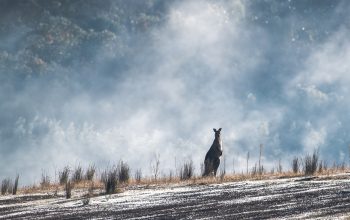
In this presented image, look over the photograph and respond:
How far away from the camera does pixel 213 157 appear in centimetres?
2567

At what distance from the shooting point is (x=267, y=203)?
11.4m

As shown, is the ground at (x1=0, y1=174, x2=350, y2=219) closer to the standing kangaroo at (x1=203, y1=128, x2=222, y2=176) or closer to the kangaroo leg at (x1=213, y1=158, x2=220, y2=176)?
the standing kangaroo at (x1=203, y1=128, x2=222, y2=176)

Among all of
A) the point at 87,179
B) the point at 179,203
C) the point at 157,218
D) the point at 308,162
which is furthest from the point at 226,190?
the point at 87,179

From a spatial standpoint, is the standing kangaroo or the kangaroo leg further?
the kangaroo leg

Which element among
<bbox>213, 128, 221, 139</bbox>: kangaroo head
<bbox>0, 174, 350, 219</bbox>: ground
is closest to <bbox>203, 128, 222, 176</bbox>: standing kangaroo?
<bbox>213, 128, 221, 139</bbox>: kangaroo head

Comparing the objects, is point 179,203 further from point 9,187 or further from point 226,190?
point 9,187

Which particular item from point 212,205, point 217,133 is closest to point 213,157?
point 217,133

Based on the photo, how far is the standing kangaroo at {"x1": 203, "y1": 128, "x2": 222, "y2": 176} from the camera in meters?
24.2

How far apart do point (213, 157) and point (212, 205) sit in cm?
1376

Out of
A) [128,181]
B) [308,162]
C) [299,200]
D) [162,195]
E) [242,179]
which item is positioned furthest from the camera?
[128,181]

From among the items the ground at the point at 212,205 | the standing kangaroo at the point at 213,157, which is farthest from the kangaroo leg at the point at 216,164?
the ground at the point at 212,205

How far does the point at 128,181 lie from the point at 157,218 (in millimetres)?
12685

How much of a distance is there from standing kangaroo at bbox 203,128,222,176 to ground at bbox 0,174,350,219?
725 cm

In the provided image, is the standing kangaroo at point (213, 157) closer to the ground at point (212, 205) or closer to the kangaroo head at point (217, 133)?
the kangaroo head at point (217, 133)
